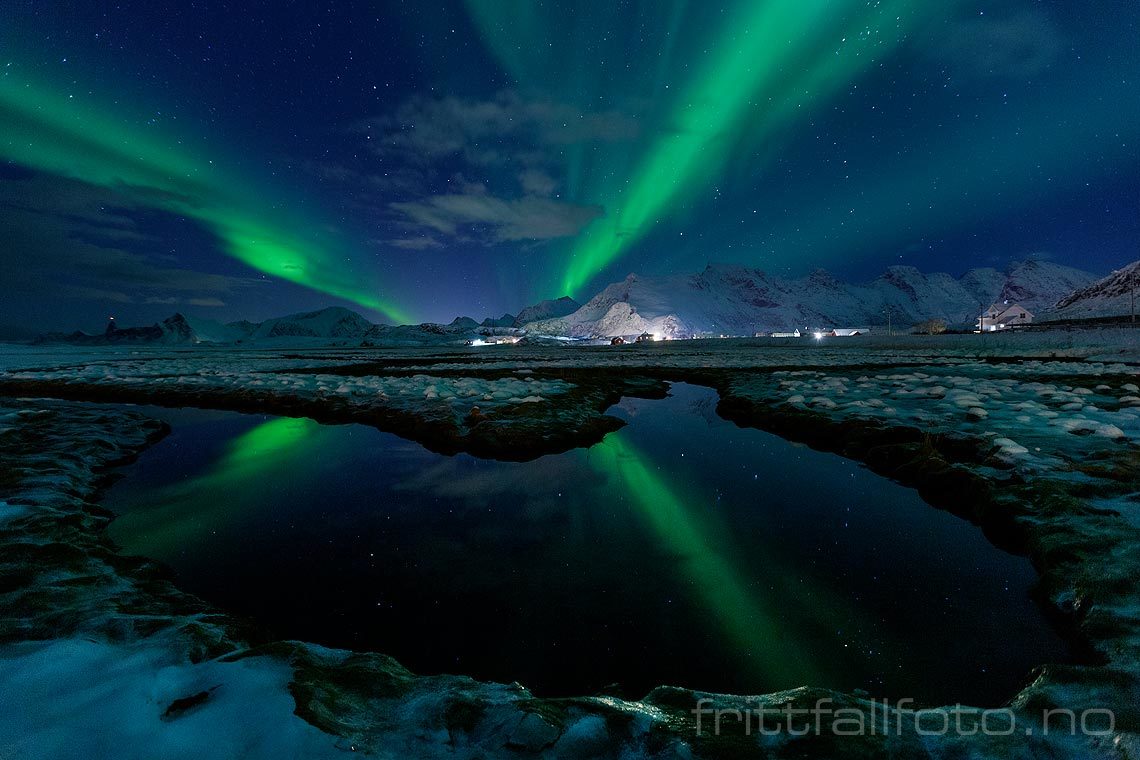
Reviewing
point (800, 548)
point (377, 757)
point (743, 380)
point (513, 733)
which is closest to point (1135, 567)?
point (800, 548)

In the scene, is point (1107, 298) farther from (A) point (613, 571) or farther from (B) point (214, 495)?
(B) point (214, 495)

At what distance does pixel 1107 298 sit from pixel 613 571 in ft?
642

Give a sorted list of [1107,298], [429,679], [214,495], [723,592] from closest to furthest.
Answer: [429,679]
[723,592]
[214,495]
[1107,298]

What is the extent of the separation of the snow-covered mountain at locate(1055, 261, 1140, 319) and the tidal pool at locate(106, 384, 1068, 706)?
519 feet

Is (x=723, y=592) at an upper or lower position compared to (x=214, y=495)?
upper

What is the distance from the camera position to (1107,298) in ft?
417

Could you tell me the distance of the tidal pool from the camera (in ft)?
12.0

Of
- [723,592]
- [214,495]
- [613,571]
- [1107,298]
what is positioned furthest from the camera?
[1107,298]

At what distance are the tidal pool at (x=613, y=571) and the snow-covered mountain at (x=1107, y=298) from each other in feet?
519

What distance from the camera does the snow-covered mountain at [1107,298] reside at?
113581 millimetres

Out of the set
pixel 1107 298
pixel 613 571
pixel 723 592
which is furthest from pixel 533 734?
pixel 1107 298

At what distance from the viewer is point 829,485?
791 cm

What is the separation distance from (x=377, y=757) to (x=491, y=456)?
7.90 meters

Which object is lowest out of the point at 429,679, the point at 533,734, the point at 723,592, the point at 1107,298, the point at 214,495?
the point at 214,495
